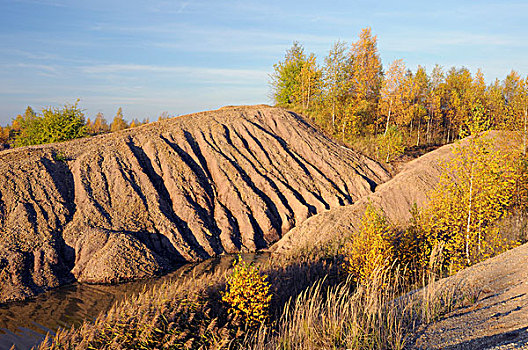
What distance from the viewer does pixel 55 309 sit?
11922 millimetres

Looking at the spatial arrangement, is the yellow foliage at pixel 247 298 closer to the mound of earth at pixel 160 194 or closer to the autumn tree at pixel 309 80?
the mound of earth at pixel 160 194

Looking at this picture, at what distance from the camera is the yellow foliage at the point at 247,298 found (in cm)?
903

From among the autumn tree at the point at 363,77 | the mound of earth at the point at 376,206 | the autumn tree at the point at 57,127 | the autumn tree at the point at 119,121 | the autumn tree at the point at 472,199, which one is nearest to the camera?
the autumn tree at the point at 472,199

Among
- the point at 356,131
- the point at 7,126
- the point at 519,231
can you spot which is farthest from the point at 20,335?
the point at 7,126

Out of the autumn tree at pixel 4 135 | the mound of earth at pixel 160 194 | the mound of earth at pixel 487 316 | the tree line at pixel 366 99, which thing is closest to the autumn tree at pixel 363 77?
the tree line at pixel 366 99

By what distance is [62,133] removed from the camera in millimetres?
27422

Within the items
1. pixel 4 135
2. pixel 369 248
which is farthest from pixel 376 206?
pixel 4 135

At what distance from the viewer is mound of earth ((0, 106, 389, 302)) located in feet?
47.9

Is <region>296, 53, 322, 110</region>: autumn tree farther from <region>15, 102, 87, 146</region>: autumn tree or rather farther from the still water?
the still water

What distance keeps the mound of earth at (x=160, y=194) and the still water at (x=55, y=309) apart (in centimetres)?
57

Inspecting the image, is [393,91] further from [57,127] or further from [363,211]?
[57,127]

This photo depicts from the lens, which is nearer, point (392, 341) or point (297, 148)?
point (392, 341)

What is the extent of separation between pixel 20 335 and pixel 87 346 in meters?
4.76

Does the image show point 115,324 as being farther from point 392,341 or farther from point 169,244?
point 169,244
